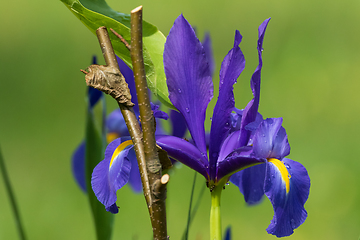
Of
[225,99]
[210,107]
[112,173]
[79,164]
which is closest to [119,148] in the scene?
[112,173]

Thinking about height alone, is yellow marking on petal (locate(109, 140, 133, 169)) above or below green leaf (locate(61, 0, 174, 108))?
below

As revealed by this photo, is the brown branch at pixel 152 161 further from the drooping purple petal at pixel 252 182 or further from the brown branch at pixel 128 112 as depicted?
the drooping purple petal at pixel 252 182

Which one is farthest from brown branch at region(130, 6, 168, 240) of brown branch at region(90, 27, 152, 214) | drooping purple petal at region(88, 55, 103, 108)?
drooping purple petal at region(88, 55, 103, 108)

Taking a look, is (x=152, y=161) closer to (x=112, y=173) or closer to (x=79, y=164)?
(x=112, y=173)

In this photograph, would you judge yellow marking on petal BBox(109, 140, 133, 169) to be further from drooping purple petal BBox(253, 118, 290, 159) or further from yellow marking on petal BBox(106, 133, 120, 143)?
yellow marking on petal BBox(106, 133, 120, 143)

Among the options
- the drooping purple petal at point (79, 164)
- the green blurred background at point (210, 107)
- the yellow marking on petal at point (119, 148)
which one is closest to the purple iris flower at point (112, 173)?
the yellow marking on petal at point (119, 148)

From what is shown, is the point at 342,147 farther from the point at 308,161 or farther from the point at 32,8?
the point at 32,8

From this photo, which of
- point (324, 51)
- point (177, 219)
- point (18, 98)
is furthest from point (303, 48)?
point (18, 98)
